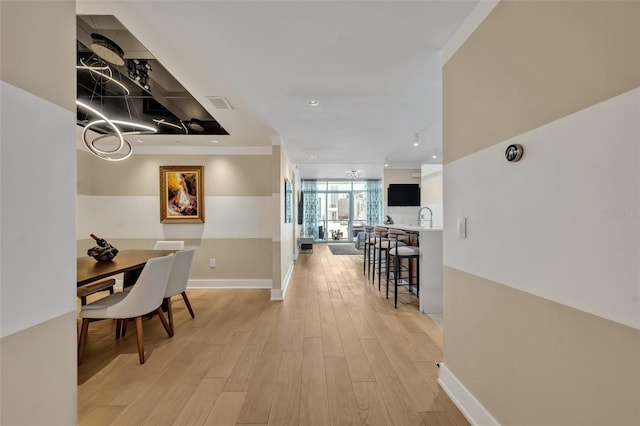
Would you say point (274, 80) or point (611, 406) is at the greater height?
point (274, 80)

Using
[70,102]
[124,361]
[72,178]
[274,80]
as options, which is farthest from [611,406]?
[124,361]

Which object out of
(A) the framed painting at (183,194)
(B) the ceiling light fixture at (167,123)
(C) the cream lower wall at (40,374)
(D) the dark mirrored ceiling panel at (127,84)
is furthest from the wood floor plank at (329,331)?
(B) the ceiling light fixture at (167,123)

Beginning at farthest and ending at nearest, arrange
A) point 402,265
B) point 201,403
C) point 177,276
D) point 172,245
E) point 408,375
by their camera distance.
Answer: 1. point 402,265
2. point 172,245
3. point 177,276
4. point 408,375
5. point 201,403

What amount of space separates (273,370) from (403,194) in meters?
5.31

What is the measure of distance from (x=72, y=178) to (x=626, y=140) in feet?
6.24

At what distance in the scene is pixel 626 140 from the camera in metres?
0.81

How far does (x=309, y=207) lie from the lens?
1109 cm

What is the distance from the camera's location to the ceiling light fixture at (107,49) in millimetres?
1889

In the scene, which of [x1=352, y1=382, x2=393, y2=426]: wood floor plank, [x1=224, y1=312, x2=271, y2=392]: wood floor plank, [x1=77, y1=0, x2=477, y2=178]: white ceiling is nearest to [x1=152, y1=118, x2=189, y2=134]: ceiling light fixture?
[x1=77, y1=0, x2=477, y2=178]: white ceiling

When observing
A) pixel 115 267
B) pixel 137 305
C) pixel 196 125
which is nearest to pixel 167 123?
pixel 196 125

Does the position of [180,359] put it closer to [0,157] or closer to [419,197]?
[0,157]

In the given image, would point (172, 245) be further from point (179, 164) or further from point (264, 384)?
point (264, 384)

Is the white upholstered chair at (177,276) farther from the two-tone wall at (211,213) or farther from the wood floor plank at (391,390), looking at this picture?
the wood floor plank at (391,390)

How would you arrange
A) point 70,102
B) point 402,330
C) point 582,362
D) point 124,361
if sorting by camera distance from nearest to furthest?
1. point 582,362
2. point 70,102
3. point 124,361
4. point 402,330
